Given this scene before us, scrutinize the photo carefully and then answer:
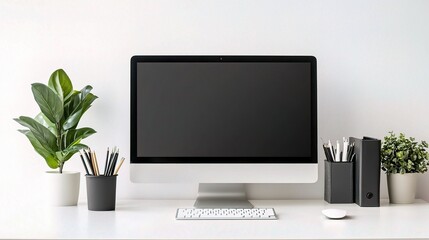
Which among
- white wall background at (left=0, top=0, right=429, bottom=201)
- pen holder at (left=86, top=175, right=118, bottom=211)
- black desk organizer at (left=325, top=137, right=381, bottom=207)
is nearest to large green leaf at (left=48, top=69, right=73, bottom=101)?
white wall background at (left=0, top=0, right=429, bottom=201)

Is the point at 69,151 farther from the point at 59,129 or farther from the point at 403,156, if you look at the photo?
the point at 403,156

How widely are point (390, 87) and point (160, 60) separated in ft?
3.19

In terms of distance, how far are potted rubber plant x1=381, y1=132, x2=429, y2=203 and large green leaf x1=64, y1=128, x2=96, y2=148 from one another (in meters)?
1.13

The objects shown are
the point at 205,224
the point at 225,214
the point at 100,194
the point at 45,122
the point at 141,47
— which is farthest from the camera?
the point at 141,47

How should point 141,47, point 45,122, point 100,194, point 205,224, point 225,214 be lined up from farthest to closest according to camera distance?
point 141,47, point 45,122, point 100,194, point 225,214, point 205,224

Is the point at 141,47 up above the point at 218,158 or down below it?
above

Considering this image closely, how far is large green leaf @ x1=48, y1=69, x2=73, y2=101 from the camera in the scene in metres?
2.15

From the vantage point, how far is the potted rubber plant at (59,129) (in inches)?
81.7

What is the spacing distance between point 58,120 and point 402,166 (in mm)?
1313

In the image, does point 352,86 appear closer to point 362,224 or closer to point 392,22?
point 392,22

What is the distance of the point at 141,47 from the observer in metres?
2.29

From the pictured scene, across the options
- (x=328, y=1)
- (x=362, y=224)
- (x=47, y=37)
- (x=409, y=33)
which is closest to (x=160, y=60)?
(x=47, y=37)

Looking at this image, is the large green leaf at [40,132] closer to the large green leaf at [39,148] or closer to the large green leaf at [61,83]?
the large green leaf at [39,148]

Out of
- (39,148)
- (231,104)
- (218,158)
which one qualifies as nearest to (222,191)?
(218,158)
